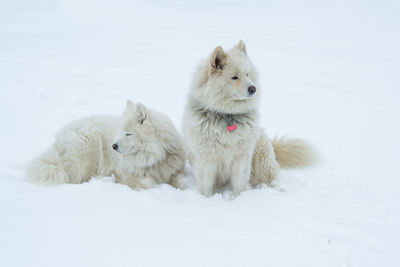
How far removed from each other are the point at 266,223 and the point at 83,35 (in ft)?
51.5

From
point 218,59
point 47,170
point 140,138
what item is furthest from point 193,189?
point 47,170

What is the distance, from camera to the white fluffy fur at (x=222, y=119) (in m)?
3.14

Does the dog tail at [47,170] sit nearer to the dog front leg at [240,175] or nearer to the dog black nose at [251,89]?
the dog front leg at [240,175]

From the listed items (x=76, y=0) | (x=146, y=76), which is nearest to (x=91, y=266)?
(x=146, y=76)

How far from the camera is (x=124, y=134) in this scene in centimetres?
362

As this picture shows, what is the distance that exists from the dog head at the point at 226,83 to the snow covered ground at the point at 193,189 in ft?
3.79

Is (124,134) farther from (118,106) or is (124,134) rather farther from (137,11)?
(137,11)

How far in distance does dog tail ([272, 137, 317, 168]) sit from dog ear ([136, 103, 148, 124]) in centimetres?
195

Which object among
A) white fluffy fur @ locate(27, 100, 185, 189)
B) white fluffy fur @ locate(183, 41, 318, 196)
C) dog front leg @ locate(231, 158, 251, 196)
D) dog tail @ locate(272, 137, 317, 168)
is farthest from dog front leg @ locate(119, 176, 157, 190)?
dog tail @ locate(272, 137, 317, 168)

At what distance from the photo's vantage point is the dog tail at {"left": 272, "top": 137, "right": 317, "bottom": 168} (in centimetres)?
396

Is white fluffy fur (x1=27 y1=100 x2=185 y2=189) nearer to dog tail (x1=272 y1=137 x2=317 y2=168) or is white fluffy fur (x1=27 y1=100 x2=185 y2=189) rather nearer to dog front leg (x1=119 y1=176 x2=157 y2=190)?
dog front leg (x1=119 y1=176 x2=157 y2=190)

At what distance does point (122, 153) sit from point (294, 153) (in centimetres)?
245

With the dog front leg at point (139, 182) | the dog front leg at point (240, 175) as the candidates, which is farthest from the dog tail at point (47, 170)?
the dog front leg at point (240, 175)

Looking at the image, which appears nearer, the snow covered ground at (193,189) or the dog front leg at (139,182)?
the snow covered ground at (193,189)
